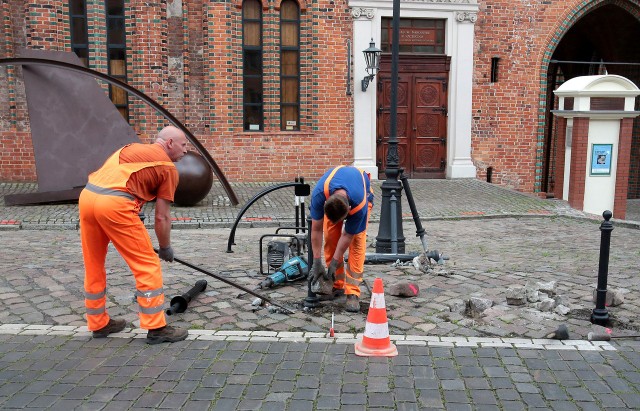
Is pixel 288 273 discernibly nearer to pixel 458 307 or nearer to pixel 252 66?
pixel 458 307

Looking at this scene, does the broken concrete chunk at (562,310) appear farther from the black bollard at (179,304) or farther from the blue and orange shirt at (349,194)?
the black bollard at (179,304)

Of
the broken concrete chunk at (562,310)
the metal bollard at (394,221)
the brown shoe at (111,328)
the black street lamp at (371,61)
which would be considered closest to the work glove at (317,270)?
the brown shoe at (111,328)

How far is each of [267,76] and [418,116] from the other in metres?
4.08

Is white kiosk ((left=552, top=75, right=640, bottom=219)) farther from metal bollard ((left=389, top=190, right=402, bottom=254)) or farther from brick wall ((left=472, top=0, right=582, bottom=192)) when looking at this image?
metal bollard ((left=389, top=190, right=402, bottom=254))

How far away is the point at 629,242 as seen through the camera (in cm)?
937

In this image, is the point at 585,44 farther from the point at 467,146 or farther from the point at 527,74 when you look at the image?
the point at 467,146

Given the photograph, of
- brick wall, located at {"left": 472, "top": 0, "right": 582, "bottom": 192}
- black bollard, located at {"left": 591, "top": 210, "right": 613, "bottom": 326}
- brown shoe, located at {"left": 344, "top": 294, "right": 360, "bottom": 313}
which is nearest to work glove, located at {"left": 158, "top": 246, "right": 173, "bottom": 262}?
brown shoe, located at {"left": 344, "top": 294, "right": 360, "bottom": 313}

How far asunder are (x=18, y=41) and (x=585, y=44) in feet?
53.8

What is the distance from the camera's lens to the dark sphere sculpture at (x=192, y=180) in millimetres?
11258

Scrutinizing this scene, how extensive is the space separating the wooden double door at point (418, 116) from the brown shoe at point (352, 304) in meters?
10.4

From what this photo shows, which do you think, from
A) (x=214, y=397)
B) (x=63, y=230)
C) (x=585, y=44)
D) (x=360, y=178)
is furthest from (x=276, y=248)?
(x=585, y=44)

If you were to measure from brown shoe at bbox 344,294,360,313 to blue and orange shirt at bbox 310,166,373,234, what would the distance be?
0.63m

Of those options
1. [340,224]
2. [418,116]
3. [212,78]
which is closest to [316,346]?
[340,224]

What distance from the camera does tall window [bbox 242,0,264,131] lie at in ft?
48.8
